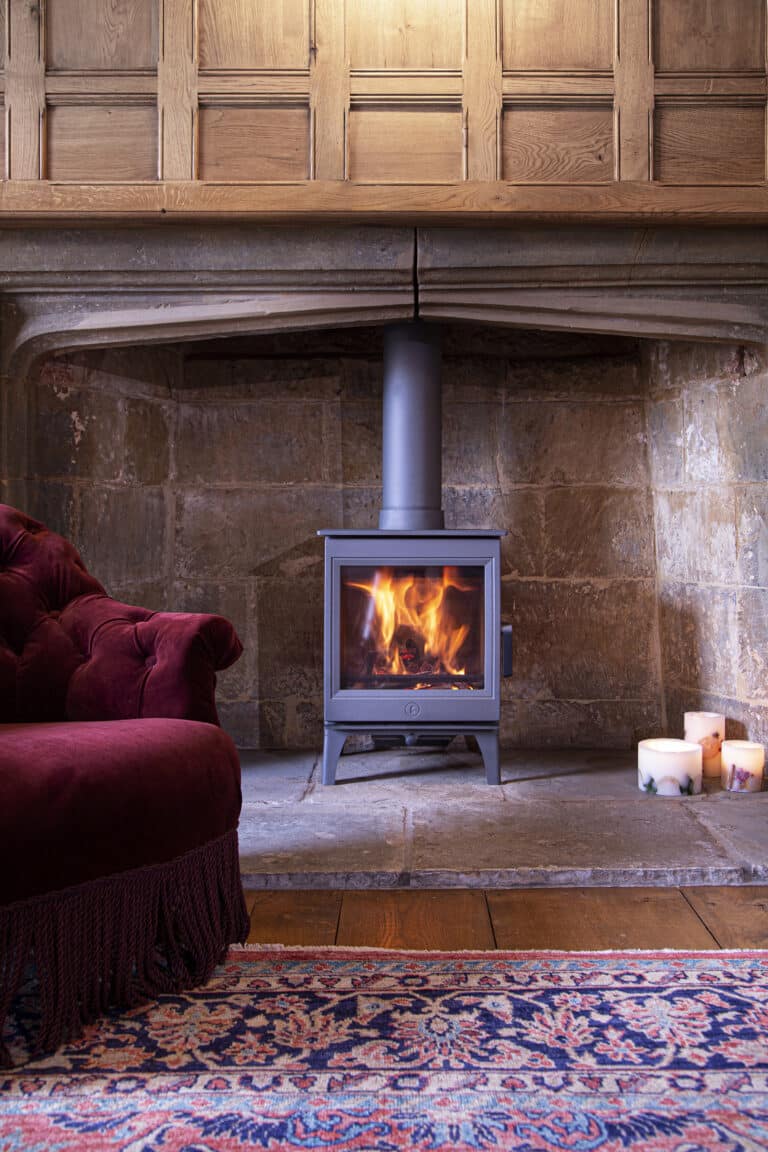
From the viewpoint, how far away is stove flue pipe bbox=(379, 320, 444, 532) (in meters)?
3.38

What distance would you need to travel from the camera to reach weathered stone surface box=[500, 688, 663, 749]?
12.5 feet

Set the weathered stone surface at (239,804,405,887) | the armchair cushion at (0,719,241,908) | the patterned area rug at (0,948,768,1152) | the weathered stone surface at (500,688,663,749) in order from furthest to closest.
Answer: the weathered stone surface at (500,688,663,749) < the weathered stone surface at (239,804,405,887) < the armchair cushion at (0,719,241,908) < the patterned area rug at (0,948,768,1152)

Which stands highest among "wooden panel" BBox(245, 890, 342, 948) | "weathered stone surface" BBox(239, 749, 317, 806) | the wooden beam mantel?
the wooden beam mantel

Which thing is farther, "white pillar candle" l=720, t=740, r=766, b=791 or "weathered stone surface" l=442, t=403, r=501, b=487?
"weathered stone surface" l=442, t=403, r=501, b=487

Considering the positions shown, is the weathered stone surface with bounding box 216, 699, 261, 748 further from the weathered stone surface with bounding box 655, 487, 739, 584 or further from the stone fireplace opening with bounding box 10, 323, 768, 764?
the weathered stone surface with bounding box 655, 487, 739, 584

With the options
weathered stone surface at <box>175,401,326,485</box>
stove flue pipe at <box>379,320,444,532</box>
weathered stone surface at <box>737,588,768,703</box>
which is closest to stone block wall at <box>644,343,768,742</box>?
weathered stone surface at <box>737,588,768,703</box>

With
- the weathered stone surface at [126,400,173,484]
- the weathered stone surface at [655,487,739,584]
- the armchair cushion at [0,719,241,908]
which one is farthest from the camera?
the weathered stone surface at [126,400,173,484]

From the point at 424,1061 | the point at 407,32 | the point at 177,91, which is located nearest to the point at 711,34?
the point at 407,32

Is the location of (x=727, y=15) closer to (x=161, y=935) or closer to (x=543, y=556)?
(x=543, y=556)

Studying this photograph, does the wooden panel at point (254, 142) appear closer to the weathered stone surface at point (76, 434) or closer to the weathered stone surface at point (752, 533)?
the weathered stone surface at point (76, 434)

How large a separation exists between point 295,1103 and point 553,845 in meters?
1.26

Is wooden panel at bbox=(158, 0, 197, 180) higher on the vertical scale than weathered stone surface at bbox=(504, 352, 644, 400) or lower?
higher

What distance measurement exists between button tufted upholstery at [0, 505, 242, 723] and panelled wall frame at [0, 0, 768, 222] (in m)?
1.16

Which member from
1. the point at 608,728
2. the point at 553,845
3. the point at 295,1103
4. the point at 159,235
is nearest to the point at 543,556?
the point at 608,728
